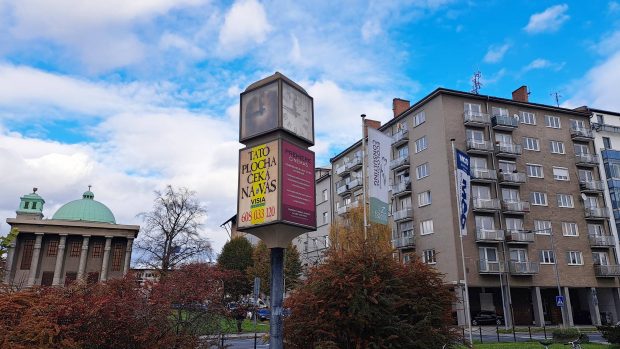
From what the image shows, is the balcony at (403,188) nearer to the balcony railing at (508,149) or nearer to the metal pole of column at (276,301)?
the balcony railing at (508,149)

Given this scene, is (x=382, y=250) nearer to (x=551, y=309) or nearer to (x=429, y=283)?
(x=429, y=283)

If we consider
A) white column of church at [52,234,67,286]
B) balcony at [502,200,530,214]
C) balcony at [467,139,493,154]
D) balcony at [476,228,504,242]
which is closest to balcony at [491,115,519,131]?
balcony at [467,139,493,154]

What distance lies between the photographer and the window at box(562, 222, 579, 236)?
168 ft

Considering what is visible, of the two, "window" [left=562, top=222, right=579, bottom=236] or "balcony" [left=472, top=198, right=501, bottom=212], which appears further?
"window" [left=562, top=222, right=579, bottom=236]

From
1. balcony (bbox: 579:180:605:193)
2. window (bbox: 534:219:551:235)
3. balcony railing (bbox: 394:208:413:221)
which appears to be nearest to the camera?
window (bbox: 534:219:551:235)

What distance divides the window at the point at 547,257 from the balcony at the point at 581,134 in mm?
15471

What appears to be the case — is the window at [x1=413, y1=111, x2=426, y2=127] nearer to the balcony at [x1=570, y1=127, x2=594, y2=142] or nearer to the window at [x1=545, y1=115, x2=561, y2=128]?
the window at [x1=545, y1=115, x2=561, y2=128]

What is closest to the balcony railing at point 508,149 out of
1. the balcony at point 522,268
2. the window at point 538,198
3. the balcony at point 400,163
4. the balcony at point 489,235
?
the window at point 538,198

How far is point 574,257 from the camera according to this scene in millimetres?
50719

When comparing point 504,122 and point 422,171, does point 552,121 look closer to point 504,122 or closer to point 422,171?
point 504,122

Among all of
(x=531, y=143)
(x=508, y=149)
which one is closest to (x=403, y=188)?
(x=508, y=149)

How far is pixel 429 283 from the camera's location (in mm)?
13719

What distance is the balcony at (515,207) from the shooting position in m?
48.7

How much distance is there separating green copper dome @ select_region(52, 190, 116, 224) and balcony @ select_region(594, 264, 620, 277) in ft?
231
